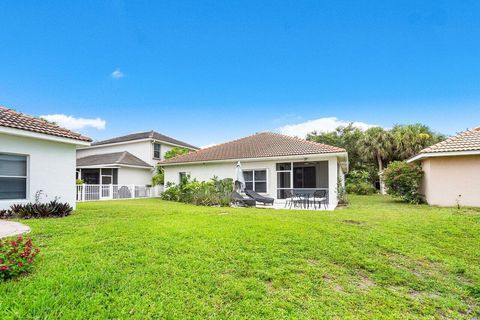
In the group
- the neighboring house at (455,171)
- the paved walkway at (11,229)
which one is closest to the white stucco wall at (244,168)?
the neighboring house at (455,171)

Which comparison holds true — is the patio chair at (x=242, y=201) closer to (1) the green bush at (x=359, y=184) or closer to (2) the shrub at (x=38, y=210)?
(2) the shrub at (x=38, y=210)

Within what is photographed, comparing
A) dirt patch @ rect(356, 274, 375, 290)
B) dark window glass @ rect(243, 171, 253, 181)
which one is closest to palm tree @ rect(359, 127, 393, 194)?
dark window glass @ rect(243, 171, 253, 181)

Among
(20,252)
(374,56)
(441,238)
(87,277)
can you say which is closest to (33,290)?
(87,277)

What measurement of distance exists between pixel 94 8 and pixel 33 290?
14.7 meters

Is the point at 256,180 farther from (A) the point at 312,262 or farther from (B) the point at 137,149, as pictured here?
(B) the point at 137,149

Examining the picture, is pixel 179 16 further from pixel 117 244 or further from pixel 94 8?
pixel 117 244

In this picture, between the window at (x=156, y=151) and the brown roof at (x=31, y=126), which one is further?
the window at (x=156, y=151)

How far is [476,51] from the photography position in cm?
1530

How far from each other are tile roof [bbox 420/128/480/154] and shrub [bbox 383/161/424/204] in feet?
7.06

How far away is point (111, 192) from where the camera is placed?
21.8 meters

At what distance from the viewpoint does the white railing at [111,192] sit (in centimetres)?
2002

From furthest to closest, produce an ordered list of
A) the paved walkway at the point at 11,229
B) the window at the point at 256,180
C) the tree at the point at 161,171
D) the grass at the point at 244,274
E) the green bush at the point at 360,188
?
the green bush at the point at 360,188 < the tree at the point at 161,171 < the window at the point at 256,180 < the paved walkway at the point at 11,229 < the grass at the point at 244,274

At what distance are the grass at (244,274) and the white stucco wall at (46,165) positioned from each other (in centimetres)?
347

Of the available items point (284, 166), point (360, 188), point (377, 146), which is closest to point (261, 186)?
point (284, 166)
